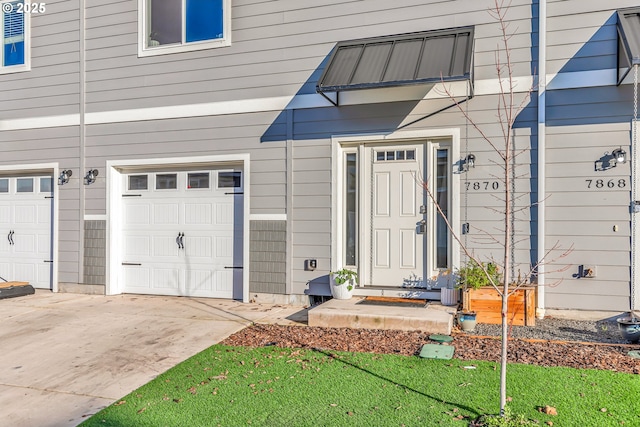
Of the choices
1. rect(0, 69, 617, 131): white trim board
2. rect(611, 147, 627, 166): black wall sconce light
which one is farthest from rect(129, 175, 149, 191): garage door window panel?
rect(611, 147, 627, 166): black wall sconce light

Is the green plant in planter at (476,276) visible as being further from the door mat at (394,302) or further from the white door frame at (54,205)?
the white door frame at (54,205)

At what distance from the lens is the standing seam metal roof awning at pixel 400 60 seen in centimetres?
555

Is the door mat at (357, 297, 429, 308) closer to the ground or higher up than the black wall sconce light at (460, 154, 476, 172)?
closer to the ground

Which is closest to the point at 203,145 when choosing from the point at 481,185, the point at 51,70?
the point at 51,70

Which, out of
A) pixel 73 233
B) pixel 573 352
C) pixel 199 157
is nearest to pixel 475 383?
pixel 573 352

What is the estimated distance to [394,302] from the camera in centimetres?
616

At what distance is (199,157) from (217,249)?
56.4 inches

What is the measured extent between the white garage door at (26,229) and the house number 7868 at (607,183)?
8.22 m

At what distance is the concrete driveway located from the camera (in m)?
3.64

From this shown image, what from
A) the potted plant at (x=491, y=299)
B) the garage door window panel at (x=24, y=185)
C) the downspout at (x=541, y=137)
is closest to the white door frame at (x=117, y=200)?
the garage door window panel at (x=24, y=185)

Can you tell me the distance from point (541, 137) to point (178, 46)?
5389 millimetres

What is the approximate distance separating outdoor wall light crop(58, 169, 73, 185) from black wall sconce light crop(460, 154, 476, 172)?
6237 mm

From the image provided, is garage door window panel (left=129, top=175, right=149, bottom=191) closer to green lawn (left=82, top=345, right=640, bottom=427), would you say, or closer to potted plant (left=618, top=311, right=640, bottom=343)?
green lawn (left=82, top=345, right=640, bottom=427)

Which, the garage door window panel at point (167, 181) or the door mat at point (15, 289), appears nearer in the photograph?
the door mat at point (15, 289)
